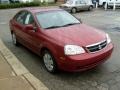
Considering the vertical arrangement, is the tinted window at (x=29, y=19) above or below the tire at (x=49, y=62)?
above

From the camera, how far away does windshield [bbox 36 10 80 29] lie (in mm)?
6277

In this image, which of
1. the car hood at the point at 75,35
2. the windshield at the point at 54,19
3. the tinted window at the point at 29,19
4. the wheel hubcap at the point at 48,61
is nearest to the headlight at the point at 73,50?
the car hood at the point at 75,35

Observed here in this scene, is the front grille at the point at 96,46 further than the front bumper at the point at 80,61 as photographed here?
Yes

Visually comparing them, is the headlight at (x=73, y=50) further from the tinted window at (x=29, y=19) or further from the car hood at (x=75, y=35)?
the tinted window at (x=29, y=19)

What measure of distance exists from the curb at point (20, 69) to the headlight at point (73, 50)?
3.07 feet

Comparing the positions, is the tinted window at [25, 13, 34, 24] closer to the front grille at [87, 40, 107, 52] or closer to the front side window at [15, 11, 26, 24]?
the front side window at [15, 11, 26, 24]

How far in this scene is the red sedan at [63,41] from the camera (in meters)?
5.07

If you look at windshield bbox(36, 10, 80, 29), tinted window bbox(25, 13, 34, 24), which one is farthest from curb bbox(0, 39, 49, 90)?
windshield bbox(36, 10, 80, 29)

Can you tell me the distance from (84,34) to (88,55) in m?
0.79

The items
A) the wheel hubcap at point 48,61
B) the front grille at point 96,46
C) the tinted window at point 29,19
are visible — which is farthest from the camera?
the tinted window at point 29,19

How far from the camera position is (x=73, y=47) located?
16.7ft

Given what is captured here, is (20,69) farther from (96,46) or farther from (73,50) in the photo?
(96,46)

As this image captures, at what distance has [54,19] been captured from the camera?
652 centimetres

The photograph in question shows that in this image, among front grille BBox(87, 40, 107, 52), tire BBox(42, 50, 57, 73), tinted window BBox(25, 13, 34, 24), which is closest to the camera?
front grille BBox(87, 40, 107, 52)
